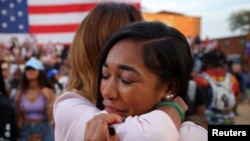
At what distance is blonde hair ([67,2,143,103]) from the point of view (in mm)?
1462

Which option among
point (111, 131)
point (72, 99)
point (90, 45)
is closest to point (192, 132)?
point (111, 131)

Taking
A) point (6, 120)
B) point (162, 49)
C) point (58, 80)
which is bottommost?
point (58, 80)

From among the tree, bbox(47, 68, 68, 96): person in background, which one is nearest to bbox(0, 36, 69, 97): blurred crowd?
bbox(47, 68, 68, 96): person in background

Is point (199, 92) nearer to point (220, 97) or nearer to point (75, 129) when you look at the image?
point (220, 97)

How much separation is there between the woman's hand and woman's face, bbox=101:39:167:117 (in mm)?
52

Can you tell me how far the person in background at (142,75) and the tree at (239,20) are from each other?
42.7 meters

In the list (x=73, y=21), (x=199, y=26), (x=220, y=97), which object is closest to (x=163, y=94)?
(x=73, y=21)

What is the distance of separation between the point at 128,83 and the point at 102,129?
140 millimetres

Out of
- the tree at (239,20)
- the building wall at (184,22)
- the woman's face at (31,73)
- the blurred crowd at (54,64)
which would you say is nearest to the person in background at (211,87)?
the blurred crowd at (54,64)

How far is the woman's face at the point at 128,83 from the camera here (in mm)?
1014

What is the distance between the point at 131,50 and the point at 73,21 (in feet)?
9.03

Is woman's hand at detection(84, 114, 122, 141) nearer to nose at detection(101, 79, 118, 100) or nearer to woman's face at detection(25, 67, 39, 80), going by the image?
nose at detection(101, 79, 118, 100)

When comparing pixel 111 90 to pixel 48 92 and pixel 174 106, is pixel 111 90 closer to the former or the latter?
pixel 174 106

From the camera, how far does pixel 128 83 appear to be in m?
1.02
